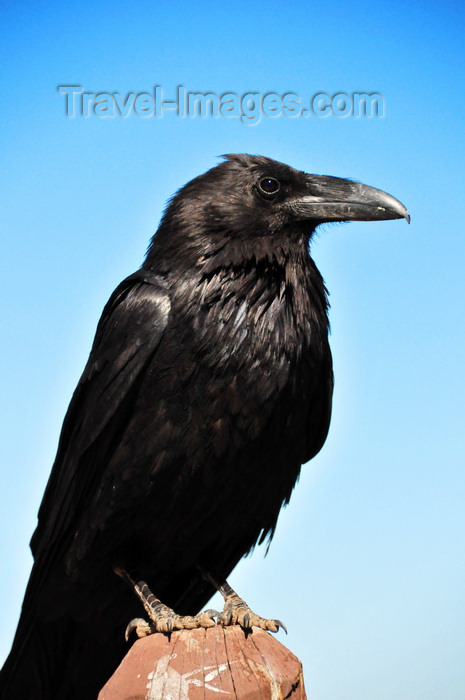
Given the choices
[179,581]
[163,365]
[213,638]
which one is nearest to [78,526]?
[179,581]

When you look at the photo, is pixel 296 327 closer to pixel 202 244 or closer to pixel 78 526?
pixel 202 244

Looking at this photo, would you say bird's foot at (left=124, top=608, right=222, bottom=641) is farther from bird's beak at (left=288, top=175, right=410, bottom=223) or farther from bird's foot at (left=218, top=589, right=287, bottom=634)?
bird's beak at (left=288, top=175, right=410, bottom=223)

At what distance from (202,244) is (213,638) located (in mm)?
2400

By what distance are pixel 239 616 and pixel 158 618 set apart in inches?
A: 16.9

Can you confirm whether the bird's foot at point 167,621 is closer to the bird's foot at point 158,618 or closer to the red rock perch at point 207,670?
the bird's foot at point 158,618

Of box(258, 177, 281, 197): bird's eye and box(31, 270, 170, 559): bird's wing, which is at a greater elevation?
box(258, 177, 281, 197): bird's eye

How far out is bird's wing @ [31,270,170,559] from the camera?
458 cm

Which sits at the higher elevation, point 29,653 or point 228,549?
point 228,549

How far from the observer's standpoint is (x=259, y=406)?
14.4ft

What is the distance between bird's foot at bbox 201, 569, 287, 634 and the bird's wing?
3.37 feet

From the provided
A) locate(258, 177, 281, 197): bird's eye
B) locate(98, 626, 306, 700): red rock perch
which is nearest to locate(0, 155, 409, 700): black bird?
locate(258, 177, 281, 197): bird's eye

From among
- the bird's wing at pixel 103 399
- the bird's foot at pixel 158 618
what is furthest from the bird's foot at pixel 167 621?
the bird's wing at pixel 103 399

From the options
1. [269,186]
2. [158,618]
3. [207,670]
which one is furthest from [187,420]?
[269,186]

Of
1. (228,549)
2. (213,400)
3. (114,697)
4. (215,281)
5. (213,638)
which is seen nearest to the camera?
(114,697)
